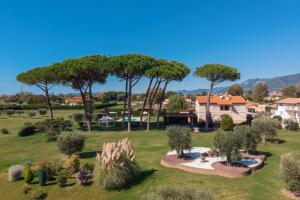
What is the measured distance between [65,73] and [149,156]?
20.7 m

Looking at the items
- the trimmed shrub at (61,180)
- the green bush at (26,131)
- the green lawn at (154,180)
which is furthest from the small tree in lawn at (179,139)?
the green bush at (26,131)

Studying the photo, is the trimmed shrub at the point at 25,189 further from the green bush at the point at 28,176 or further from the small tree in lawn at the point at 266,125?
the small tree in lawn at the point at 266,125

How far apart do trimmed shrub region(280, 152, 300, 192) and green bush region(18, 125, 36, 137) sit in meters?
34.6

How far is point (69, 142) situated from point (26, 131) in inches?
745

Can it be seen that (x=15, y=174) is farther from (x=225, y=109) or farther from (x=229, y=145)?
(x=225, y=109)

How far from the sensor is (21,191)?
17.5 meters

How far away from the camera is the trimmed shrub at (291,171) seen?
14.2 m

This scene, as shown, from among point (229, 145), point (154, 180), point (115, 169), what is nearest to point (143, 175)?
point (154, 180)

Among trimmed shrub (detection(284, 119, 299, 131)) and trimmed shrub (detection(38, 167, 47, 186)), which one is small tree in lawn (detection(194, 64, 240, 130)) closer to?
trimmed shrub (detection(284, 119, 299, 131))

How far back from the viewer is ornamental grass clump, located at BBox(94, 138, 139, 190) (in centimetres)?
1656

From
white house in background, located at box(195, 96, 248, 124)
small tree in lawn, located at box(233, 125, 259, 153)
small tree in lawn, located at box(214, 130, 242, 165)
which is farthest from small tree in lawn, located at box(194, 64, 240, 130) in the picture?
small tree in lawn, located at box(214, 130, 242, 165)

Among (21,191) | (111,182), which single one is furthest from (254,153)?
(21,191)

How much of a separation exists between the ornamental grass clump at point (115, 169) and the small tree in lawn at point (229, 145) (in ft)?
21.9

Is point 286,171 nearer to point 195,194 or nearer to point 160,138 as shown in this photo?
point 195,194
